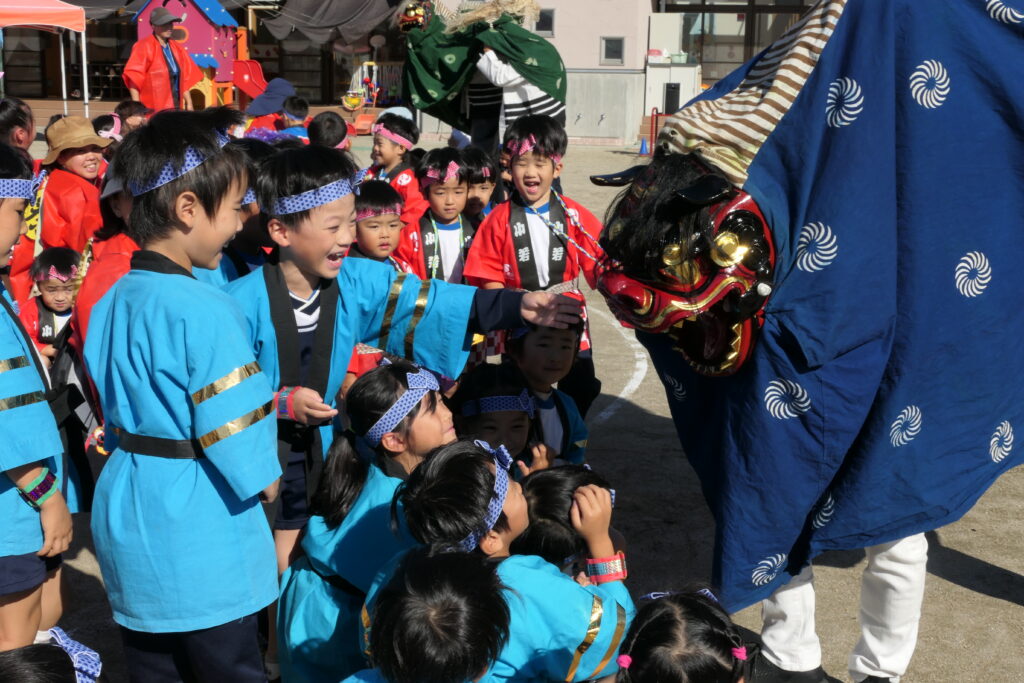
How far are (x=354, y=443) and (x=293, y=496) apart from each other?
0.34m

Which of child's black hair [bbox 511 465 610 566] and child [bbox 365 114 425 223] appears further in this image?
child [bbox 365 114 425 223]

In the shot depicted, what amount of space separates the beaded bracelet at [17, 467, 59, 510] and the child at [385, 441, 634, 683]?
38.6 inches

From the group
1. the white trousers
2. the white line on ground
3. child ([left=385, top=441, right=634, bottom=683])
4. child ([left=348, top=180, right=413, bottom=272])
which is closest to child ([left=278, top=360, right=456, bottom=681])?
child ([left=385, top=441, right=634, bottom=683])

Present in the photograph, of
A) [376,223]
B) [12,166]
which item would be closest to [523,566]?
[12,166]

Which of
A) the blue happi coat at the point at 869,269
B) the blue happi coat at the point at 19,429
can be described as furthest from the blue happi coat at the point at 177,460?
the blue happi coat at the point at 869,269

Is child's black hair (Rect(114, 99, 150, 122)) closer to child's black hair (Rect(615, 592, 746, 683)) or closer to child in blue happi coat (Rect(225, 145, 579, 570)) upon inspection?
child in blue happi coat (Rect(225, 145, 579, 570))

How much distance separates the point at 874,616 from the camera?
3.19 m

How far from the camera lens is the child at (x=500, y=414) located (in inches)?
155

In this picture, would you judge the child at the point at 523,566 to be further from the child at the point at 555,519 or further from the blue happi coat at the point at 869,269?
the blue happi coat at the point at 869,269

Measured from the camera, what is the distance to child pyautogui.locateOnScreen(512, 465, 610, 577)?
3.03 metres

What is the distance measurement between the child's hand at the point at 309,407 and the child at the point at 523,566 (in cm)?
32

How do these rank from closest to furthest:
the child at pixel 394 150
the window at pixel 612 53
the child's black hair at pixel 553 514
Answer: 1. the child's black hair at pixel 553 514
2. the child at pixel 394 150
3. the window at pixel 612 53

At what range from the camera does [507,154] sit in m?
5.17

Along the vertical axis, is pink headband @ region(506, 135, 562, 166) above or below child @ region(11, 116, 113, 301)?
above
